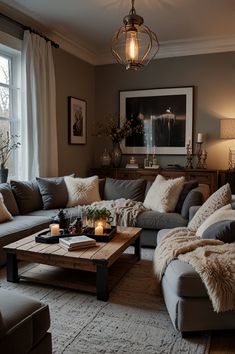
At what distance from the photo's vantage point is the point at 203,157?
18.5 ft

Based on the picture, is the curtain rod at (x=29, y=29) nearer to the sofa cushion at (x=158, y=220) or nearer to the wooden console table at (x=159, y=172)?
the wooden console table at (x=159, y=172)

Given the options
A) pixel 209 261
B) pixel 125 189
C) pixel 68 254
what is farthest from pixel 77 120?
pixel 209 261

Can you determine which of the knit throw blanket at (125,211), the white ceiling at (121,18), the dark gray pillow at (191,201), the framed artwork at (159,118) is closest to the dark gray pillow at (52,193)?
the knit throw blanket at (125,211)

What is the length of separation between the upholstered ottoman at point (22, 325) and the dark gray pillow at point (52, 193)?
2.66m

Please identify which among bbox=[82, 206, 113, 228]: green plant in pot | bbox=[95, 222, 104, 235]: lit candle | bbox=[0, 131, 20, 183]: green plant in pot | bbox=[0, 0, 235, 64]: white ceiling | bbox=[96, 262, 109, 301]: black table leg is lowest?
bbox=[96, 262, 109, 301]: black table leg

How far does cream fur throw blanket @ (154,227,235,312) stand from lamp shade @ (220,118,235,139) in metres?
2.88

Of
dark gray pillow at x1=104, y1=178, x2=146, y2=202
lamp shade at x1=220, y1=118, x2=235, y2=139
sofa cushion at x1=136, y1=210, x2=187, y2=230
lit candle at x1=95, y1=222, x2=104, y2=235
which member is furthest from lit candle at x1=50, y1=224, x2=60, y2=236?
lamp shade at x1=220, y1=118, x2=235, y2=139

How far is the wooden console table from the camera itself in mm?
5238

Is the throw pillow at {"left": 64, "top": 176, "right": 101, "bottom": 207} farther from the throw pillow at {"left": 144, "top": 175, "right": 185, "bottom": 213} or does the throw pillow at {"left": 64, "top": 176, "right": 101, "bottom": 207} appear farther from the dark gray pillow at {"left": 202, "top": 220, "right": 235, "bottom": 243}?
the dark gray pillow at {"left": 202, "top": 220, "right": 235, "bottom": 243}

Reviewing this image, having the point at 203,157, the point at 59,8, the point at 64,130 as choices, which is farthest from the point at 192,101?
the point at 59,8

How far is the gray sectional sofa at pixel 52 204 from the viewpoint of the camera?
11.6 ft

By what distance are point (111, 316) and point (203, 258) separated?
0.79 meters

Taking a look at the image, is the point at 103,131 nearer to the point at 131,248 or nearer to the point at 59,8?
the point at 59,8

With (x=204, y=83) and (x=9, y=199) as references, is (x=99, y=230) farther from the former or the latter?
(x=204, y=83)
